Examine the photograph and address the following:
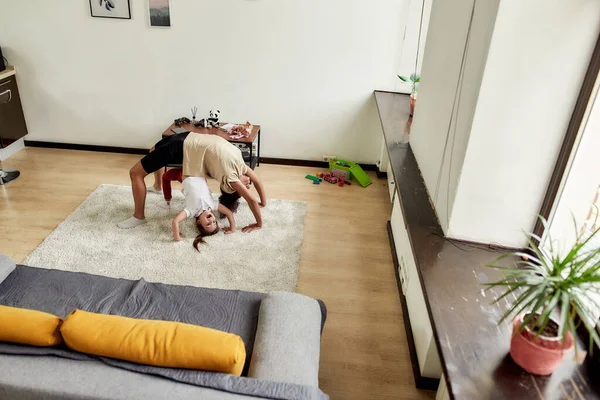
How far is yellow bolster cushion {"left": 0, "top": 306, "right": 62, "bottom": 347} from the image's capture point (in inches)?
66.6

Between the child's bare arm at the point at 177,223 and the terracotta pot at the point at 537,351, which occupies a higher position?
the terracotta pot at the point at 537,351

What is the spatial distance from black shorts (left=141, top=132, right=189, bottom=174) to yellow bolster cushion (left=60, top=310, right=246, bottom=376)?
1.90m

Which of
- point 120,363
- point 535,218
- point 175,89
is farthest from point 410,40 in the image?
point 120,363

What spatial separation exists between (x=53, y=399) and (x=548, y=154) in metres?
2.09

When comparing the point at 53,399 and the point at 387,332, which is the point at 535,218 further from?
the point at 53,399

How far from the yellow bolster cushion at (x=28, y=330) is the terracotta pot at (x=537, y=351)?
5.41 feet

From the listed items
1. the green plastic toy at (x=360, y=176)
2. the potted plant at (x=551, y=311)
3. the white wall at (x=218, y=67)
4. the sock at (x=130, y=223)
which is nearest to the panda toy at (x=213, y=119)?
the white wall at (x=218, y=67)

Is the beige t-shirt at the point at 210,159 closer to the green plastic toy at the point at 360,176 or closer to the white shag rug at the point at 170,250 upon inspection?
the white shag rug at the point at 170,250

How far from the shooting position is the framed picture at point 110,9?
4.11 metres

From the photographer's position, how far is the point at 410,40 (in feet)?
13.5

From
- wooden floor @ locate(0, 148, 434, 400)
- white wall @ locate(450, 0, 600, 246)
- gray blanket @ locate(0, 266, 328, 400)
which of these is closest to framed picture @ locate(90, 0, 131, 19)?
wooden floor @ locate(0, 148, 434, 400)

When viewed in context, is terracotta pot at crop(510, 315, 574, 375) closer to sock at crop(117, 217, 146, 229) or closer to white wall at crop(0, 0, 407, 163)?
sock at crop(117, 217, 146, 229)

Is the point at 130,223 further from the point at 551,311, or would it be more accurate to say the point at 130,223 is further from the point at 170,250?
the point at 551,311

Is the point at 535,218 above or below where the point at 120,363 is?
above
